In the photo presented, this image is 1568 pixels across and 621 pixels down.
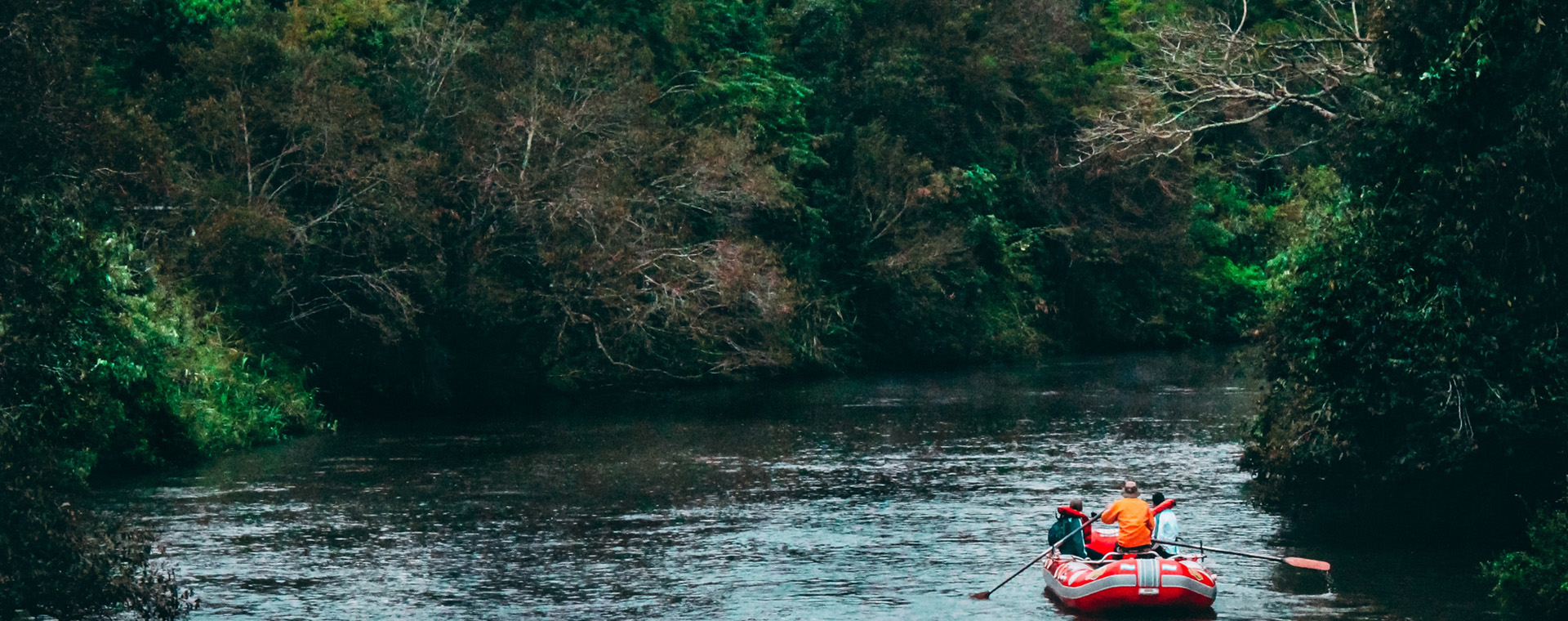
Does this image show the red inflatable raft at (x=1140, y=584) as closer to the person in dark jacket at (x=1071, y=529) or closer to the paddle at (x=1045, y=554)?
the paddle at (x=1045, y=554)

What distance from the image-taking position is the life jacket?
65.9ft

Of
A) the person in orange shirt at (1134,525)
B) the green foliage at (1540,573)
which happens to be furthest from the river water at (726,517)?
the person in orange shirt at (1134,525)

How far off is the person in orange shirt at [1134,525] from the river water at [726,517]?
3.43 feet

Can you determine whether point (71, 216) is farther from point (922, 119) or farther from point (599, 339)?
point (922, 119)

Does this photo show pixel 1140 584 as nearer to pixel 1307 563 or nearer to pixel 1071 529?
pixel 1071 529

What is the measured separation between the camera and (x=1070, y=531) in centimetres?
2048

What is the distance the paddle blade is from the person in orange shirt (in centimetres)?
192

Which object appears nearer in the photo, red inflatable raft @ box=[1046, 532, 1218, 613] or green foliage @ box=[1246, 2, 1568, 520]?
red inflatable raft @ box=[1046, 532, 1218, 613]

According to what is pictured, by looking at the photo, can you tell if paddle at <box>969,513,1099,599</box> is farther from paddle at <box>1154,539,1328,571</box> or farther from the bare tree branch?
the bare tree branch

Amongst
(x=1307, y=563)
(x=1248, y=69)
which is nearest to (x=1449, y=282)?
(x=1307, y=563)

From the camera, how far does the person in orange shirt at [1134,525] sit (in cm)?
1917

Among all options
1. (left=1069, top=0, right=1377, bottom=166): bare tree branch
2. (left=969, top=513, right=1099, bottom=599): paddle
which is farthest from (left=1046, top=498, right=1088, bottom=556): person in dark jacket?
(left=1069, top=0, right=1377, bottom=166): bare tree branch

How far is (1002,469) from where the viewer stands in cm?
3023

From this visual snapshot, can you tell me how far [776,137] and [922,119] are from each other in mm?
6238
